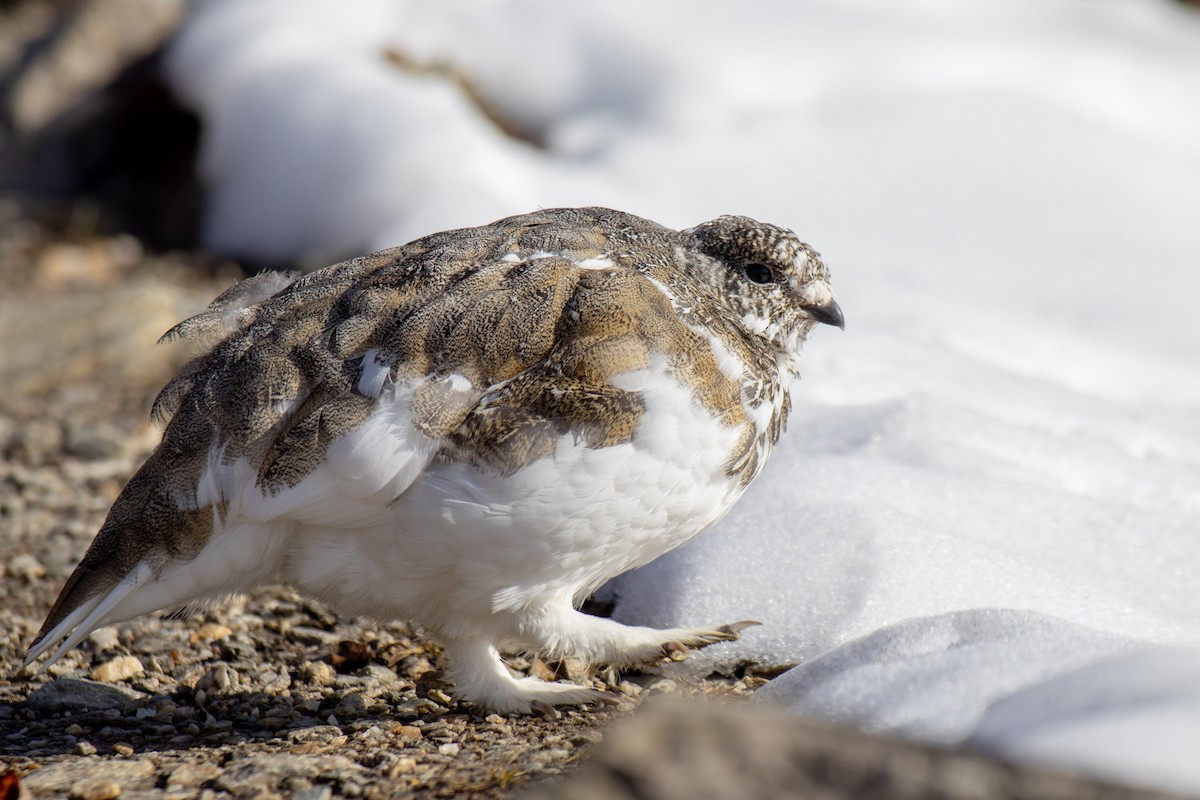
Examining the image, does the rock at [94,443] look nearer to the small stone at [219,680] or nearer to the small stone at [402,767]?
the small stone at [219,680]

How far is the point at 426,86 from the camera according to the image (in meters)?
6.64

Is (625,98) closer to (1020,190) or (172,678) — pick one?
(1020,190)

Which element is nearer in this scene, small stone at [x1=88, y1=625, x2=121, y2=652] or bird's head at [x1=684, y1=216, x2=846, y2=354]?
bird's head at [x1=684, y1=216, x2=846, y2=354]

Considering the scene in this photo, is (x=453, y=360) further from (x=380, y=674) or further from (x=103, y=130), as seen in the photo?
(x=103, y=130)

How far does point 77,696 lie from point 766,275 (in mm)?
2067

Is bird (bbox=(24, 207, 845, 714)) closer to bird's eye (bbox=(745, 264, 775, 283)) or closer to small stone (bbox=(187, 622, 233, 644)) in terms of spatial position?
bird's eye (bbox=(745, 264, 775, 283))

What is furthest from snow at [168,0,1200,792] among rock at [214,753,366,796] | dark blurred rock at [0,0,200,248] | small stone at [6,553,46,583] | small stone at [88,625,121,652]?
small stone at [6,553,46,583]

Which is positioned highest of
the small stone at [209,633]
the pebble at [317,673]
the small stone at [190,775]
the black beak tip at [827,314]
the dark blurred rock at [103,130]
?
the dark blurred rock at [103,130]

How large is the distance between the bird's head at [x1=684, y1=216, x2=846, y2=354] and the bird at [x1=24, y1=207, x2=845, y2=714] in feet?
0.29

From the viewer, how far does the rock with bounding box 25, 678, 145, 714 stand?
9.92 ft

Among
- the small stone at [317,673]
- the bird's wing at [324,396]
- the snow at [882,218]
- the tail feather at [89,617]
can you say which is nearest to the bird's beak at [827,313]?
the snow at [882,218]

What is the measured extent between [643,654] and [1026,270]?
404 cm

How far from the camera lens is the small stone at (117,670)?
3.17m

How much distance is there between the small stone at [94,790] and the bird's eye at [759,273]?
1872mm
